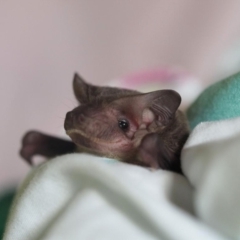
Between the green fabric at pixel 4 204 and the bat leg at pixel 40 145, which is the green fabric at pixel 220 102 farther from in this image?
the green fabric at pixel 4 204

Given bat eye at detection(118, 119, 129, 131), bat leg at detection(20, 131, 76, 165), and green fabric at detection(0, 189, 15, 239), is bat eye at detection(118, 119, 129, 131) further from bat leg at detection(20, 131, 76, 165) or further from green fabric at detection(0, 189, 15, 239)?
green fabric at detection(0, 189, 15, 239)

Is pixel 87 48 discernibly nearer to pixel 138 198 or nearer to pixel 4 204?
pixel 4 204

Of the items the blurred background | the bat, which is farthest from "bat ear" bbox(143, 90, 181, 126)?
the blurred background

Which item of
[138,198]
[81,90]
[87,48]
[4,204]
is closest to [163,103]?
[81,90]

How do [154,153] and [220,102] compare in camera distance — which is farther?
[220,102]

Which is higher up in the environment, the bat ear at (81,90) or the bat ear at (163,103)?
the bat ear at (81,90)

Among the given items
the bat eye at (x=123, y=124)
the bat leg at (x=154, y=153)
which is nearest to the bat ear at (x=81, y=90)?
the bat eye at (x=123, y=124)

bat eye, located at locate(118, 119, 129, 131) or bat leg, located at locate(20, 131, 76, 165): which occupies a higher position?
bat eye, located at locate(118, 119, 129, 131)
